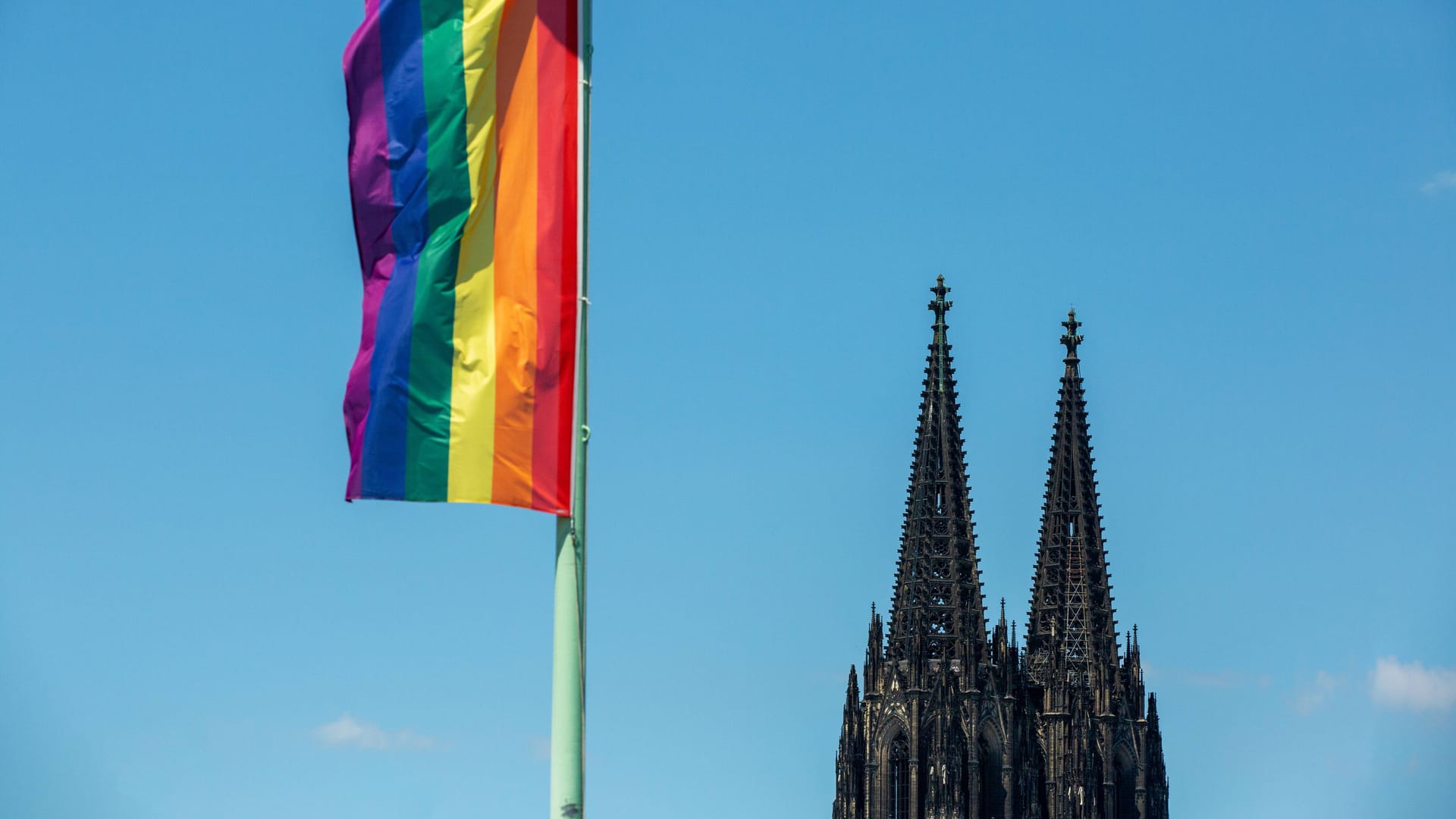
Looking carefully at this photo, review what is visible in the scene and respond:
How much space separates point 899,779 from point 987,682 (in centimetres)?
504

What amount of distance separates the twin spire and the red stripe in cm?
8926

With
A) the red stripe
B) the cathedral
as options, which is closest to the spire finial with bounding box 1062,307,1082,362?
the cathedral

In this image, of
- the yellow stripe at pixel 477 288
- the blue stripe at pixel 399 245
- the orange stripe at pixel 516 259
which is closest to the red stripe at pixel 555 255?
the orange stripe at pixel 516 259

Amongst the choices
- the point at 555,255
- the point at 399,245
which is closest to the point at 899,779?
the point at 555,255

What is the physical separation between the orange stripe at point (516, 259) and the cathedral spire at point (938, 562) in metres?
89.3

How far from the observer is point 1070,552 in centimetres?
11194

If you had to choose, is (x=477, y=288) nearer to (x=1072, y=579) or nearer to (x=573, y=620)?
(x=573, y=620)

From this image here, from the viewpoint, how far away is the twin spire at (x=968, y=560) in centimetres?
10994

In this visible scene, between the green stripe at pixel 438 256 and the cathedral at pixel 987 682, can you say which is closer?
the green stripe at pixel 438 256

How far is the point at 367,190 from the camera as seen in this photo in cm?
2059

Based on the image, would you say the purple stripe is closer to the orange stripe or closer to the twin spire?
the orange stripe

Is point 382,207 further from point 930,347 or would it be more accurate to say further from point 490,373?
point 930,347

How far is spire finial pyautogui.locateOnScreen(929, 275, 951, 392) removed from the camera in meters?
113

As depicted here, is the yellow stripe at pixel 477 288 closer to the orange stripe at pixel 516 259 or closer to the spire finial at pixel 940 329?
the orange stripe at pixel 516 259
